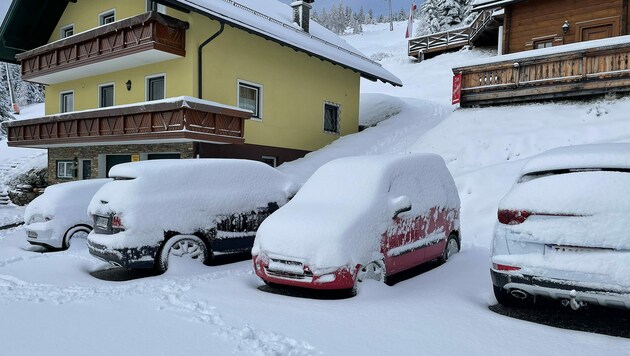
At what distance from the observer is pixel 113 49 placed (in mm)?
15062

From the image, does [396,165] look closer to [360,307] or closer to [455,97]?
[360,307]

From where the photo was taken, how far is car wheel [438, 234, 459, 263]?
6.82 m

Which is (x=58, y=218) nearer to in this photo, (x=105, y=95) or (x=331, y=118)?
(x=105, y=95)

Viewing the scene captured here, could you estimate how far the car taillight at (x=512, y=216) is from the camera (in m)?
4.19

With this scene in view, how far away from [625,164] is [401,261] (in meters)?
2.74

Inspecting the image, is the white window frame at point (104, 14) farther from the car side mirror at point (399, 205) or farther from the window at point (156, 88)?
the car side mirror at point (399, 205)

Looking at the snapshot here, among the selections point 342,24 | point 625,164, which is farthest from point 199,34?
point 342,24

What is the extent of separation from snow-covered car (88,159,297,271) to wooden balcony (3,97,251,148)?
19.7 feet

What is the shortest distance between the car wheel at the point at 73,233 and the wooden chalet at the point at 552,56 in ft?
41.2

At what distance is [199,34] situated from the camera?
14703 mm

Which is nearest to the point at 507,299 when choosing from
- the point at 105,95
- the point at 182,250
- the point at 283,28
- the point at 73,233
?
the point at 182,250

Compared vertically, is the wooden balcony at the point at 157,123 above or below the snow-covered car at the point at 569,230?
above

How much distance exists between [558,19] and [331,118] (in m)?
10.3

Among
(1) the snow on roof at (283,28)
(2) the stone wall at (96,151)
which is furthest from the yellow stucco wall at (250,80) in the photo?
(2) the stone wall at (96,151)
